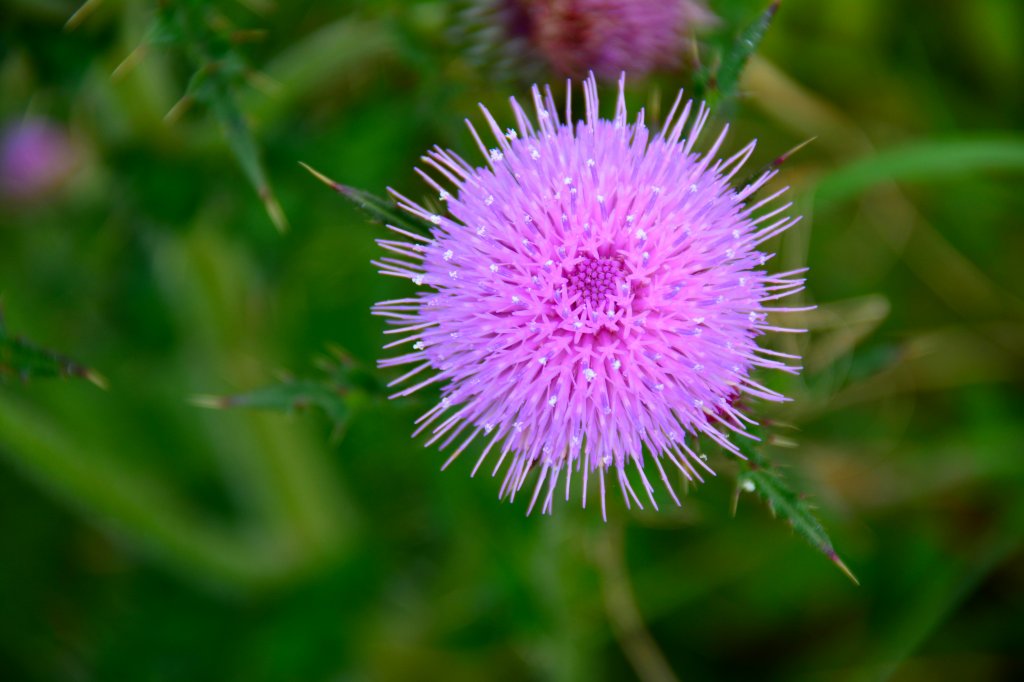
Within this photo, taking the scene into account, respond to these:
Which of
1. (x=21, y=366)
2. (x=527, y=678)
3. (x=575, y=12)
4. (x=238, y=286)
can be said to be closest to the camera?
(x=21, y=366)

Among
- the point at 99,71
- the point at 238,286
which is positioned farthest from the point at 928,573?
the point at 99,71

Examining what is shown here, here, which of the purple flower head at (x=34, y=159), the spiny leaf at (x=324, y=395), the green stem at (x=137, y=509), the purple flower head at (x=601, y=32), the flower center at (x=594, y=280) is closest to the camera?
the flower center at (x=594, y=280)

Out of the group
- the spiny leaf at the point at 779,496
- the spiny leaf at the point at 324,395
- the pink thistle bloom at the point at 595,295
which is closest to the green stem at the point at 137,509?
the spiny leaf at the point at 324,395

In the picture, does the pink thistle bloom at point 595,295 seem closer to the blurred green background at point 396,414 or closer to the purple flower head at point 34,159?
the blurred green background at point 396,414

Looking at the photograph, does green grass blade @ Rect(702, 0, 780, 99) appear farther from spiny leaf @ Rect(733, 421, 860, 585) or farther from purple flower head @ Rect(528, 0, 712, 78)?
spiny leaf @ Rect(733, 421, 860, 585)

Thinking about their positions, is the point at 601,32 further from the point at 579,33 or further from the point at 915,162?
the point at 915,162

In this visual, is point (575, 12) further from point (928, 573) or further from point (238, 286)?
point (928, 573)
